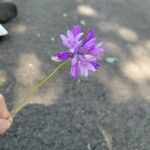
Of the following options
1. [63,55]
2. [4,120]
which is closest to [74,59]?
[63,55]

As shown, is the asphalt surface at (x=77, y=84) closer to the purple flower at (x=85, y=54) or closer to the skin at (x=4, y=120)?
the skin at (x=4, y=120)

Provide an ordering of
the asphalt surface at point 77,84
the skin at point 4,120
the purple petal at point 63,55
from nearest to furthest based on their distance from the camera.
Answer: the purple petal at point 63,55
the skin at point 4,120
the asphalt surface at point 77,84

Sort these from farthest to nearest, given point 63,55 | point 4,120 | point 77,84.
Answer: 1. point 77,84
2. point 4,120
3. point 63,55

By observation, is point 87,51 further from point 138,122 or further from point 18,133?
point 138,122

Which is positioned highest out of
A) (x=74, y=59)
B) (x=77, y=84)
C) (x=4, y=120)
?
(x=74, y=59)

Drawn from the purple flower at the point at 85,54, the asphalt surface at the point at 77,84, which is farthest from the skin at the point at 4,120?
the asphalt surface at the point at 77,84

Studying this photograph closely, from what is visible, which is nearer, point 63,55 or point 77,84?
point 63,55

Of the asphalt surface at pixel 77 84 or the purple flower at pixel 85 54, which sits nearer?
the purple flower at pixel 85 54

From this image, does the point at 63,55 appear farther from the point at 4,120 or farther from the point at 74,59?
Result: the point at 4,120
